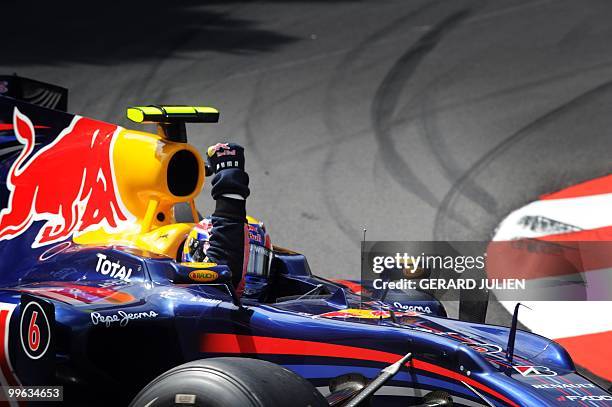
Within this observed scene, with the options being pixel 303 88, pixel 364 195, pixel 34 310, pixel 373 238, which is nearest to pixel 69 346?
pixel 34 310

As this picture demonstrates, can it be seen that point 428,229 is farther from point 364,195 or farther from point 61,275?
point 61,275

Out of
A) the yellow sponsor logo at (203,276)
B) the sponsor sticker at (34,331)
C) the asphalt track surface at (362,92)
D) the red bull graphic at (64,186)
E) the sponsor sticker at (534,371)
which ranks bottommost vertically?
the sponsor sticker at (534,371)

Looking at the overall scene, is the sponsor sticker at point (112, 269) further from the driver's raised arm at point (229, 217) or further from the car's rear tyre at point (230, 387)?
the car's rear tyre at point (230, 387)

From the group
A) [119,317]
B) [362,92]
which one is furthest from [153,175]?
[362,92]

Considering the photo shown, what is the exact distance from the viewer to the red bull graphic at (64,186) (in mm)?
6812

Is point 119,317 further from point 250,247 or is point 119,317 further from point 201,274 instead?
point 250,247

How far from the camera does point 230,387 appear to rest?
14.8 feet

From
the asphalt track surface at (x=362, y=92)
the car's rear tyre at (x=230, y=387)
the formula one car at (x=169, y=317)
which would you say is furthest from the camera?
the asphalt track surface at (x=362, y=92)

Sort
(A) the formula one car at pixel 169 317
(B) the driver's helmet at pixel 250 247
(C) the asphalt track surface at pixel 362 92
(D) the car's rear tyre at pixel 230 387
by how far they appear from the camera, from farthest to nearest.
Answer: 1. (C) the asphalt track surface at pixel 362 92
2. (B) the driver's helmet at pixel 250 247
3. (A) the formula one car at pixel 169 317
4. (D) the car's rear tyre at pixel 230 387

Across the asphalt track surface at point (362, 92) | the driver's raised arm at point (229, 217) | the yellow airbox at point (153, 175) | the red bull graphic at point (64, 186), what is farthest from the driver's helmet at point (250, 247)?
the asphalt track surface at point (362, 92)

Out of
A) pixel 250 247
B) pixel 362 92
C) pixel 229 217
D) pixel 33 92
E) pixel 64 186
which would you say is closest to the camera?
pixel 229 217

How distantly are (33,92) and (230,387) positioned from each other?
3.78 metres

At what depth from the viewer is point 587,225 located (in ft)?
30.3

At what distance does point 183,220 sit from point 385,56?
781 cm
